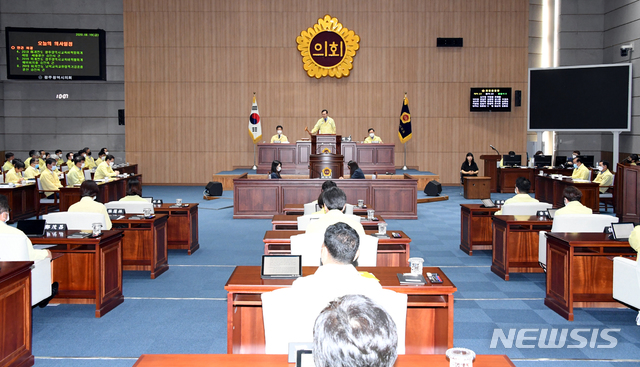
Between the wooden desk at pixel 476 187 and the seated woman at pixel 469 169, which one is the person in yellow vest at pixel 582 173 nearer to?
the wooden desk at pixel 476 187

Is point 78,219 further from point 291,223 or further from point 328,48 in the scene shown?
point 328,48

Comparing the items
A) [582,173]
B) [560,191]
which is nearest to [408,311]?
[560,191]

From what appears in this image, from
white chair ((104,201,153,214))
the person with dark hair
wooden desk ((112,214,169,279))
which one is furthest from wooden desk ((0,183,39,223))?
the person with dark hair

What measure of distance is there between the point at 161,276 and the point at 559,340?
4310 millimetres

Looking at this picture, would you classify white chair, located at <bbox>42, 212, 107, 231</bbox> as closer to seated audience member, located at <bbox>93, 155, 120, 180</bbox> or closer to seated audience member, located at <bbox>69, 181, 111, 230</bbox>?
seated audience member, located at <bbox>69, 181, 111, 230</bbox>

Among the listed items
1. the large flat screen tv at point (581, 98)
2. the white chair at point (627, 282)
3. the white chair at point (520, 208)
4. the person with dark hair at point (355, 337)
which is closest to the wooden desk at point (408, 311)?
the white chair at point (627, 282)

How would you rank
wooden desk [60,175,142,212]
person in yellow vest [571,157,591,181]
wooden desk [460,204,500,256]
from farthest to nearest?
1. person in yellow vest [571,157,591,181]
2. wooden desk [60,175,142,212]
3. wooden desk [460,204,500,256]

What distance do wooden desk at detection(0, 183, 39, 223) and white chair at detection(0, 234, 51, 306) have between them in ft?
19.8

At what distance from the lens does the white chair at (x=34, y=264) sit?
3.94 m

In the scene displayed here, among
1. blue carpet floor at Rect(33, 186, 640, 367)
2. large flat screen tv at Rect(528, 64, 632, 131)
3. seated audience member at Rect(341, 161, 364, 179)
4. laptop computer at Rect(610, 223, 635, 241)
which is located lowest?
blue carpet floor at Rect(33, 186, 640, 367)

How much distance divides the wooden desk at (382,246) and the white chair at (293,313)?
2.27 m

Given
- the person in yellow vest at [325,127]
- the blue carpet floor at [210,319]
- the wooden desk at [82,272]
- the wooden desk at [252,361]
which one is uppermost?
the person in yellow vest at [325,127]

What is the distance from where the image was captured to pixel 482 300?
207 inches

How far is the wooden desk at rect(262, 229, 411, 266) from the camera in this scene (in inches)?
195
